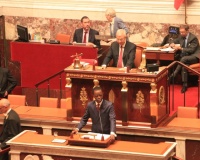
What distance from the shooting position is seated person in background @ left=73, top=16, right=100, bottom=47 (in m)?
16.0

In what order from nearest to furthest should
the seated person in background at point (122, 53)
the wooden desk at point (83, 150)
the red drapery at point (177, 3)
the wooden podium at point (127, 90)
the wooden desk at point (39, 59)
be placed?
the wooden desk at point (83, 150) → the wooden podium at point (127, 90) → the seated person in background at point (122, 53) → the wooden desk at point (39, 59) → the red drapery at point (177, 3)

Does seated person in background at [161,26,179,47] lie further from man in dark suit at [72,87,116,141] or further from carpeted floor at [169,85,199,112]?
man in dark suit at [72,87,116,141]

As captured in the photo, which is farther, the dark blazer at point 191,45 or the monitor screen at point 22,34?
the monitor screen at point 22,34

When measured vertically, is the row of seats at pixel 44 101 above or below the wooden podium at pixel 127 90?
below

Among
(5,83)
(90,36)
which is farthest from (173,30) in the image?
(5,83)

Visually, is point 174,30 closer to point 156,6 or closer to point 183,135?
point 156,6

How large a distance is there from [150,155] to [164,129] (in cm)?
134

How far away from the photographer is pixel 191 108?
14.0 m

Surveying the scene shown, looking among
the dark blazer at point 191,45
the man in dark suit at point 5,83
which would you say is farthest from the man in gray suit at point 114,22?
the man in dark suit at point 5,83

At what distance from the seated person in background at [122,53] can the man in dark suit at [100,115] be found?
110 centimetres

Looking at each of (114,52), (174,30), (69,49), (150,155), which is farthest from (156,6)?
(150,155)

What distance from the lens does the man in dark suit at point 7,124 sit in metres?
13.6

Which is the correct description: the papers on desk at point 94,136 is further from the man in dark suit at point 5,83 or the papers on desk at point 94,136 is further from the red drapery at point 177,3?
the red drapery at point 177,3

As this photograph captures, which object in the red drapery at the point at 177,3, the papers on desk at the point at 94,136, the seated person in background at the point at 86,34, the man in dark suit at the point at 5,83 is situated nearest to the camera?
the papers on desk at the point at 94,136
